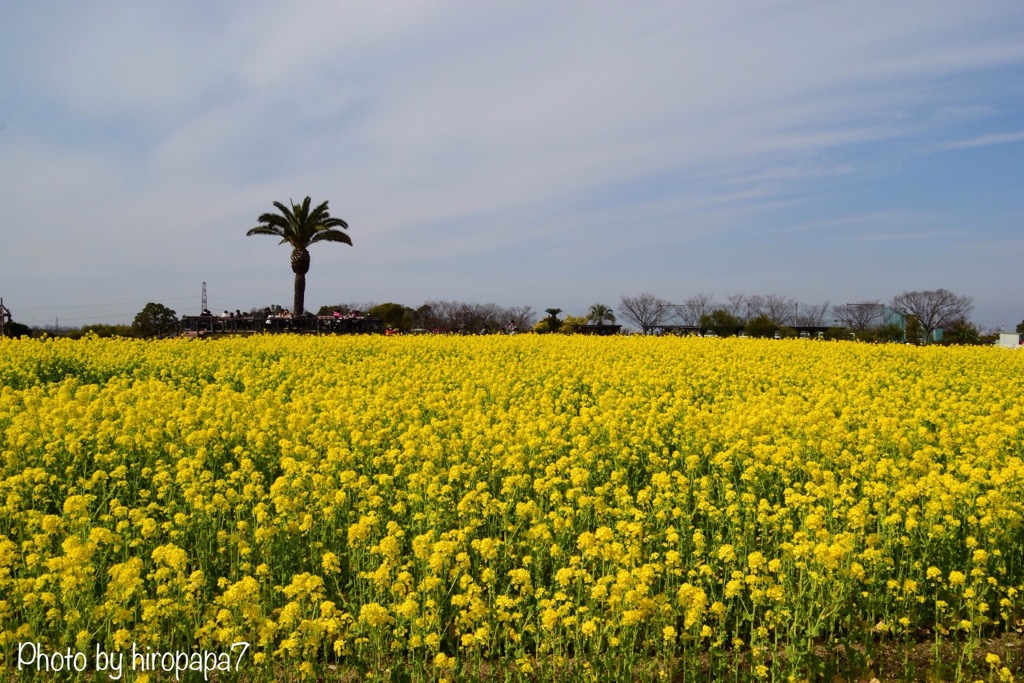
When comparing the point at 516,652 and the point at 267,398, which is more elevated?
the point at 267,398

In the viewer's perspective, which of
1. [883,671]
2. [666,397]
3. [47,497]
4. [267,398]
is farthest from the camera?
[666,397]

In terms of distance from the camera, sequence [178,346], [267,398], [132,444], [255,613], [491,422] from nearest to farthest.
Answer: [255,613], [132,444], [491,422], [267,398], [178,346]

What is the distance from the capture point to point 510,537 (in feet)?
18.3

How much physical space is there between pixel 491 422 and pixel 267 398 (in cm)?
308

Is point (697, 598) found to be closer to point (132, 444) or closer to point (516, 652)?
point (516, 652)

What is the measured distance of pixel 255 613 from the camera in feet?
12.0

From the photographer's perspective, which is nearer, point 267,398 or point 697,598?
point 697,598

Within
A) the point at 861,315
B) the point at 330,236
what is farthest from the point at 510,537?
the point at 861,315

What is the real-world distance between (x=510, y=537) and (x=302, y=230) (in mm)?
35279

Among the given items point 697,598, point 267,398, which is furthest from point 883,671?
point 267,398

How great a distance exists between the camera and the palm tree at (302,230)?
3831 cm

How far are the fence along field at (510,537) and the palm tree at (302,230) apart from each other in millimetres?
28234

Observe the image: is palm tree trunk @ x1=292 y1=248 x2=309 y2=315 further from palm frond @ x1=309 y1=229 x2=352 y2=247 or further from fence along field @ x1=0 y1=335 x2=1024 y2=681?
fence along field @ x1=0 y1=335 x2=1024 y2=681

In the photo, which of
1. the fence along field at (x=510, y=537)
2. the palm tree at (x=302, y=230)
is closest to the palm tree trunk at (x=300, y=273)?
the palm tree at (x=302, y=230)
